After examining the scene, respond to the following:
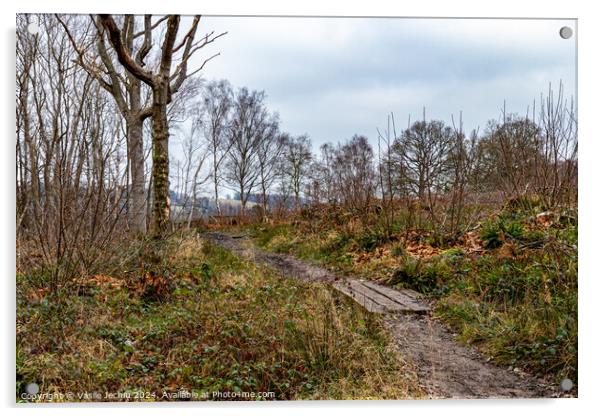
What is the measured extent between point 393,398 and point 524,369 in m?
0.98

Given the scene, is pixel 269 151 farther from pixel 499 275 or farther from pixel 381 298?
pixel 499 275

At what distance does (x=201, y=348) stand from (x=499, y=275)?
290cm

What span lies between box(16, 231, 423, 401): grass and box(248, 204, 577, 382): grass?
2.82 feet

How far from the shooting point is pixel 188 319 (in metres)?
3.50

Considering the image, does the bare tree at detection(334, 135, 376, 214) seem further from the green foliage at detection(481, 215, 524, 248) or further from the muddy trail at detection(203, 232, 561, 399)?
the green foliage at detection(481, 215, 524, 248)

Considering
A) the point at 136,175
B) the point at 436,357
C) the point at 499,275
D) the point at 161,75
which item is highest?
the point at 161,75

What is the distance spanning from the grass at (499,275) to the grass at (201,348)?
0.86 meters

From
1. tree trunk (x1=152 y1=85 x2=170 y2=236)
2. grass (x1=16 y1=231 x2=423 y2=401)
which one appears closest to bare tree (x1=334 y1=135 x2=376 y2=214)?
grass (x1=16 y1=231 x2=423 y2=401)

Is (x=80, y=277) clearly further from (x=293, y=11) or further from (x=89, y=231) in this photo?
(x=293, y=11)

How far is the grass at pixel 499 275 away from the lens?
3107 mm

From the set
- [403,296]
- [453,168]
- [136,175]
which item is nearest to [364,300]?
[403,296]

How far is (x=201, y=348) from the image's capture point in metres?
3.10

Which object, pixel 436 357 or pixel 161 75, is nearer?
pixel 436 357

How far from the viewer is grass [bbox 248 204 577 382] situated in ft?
10.2
